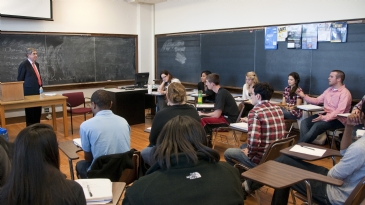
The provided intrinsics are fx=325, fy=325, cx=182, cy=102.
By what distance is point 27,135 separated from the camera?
1.36m

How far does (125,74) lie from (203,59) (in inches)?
92.0

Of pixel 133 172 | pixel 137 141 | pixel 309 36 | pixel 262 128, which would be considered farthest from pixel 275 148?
pixel 309 36

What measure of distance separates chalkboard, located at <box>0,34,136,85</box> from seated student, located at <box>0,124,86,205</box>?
6.12 metres

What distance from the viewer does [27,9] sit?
6.69 meters

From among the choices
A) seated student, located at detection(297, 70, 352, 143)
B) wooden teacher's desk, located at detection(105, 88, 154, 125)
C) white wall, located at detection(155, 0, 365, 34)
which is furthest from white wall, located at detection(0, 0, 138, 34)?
seated student, located at detection(297, 70, 352, 143)

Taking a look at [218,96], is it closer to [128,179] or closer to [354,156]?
[128,179]

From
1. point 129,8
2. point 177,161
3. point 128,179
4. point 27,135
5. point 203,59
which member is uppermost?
point 129,8

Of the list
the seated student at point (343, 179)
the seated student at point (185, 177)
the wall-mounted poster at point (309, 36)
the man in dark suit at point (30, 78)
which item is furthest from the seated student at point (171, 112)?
the man in dark suit at point (30, 78)

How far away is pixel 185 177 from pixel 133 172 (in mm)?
1471

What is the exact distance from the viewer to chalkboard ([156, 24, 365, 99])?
16.3 ft

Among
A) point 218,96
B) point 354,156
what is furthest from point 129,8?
point 354,156

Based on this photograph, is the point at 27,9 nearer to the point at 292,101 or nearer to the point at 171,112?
the point at 171,112

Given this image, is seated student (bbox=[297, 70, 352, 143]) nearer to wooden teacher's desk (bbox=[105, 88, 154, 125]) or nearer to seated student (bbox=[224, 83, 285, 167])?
seated student (bbox=[224, 83, 285, 167])

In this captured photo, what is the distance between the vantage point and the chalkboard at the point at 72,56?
672 centimetres
